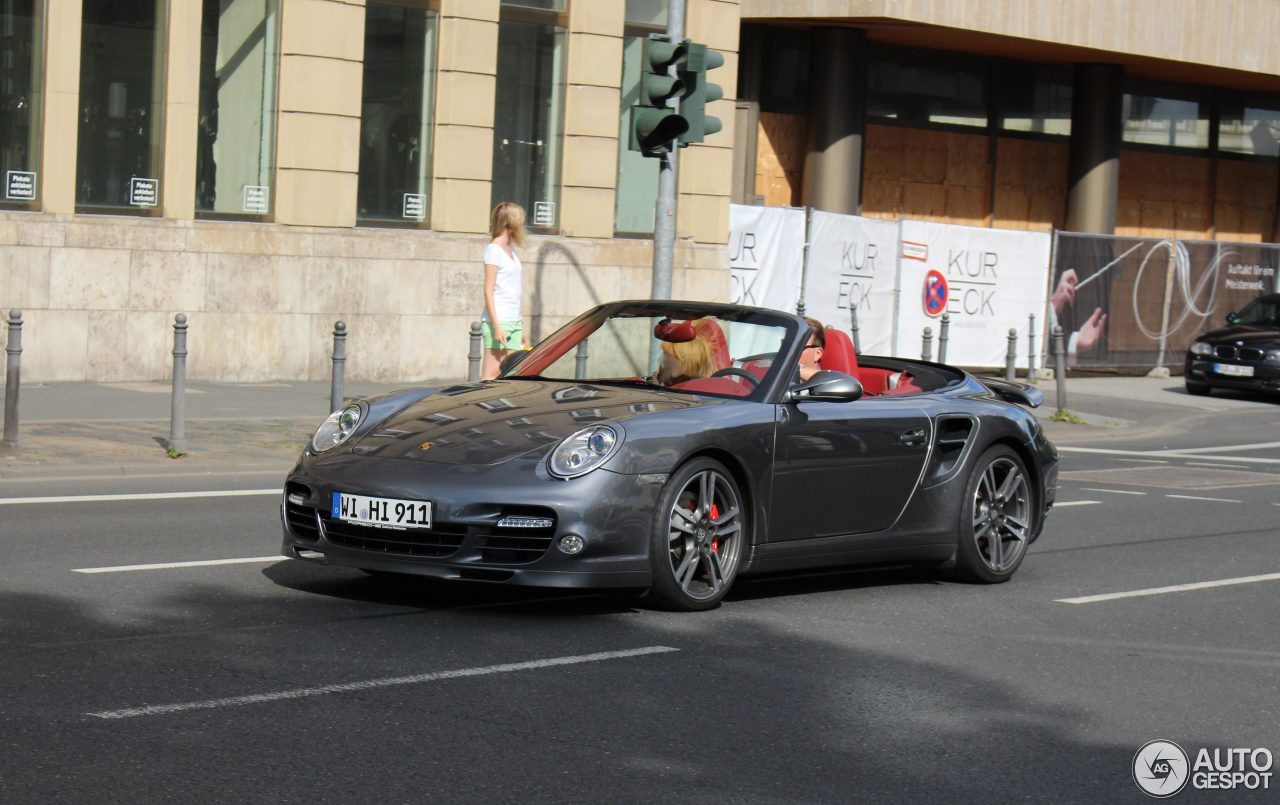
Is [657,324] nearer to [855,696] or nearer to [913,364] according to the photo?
[913,364]

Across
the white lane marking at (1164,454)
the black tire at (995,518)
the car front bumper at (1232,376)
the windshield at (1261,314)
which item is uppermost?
the windshield at (1261,314)

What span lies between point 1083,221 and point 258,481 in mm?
25642

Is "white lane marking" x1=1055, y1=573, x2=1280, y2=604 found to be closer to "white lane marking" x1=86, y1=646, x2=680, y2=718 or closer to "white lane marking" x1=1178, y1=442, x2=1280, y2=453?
"white lane marking" x1=86, y1=646, x2=680, y2=718

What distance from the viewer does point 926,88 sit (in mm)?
34062

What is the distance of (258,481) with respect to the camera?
41.5ft

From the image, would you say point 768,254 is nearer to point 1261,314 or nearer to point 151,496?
point 1261,314

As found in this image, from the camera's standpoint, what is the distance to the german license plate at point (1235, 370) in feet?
86.0

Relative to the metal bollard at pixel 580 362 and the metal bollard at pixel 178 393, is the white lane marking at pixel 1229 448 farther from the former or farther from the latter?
the metal bollard at pixel 580 362

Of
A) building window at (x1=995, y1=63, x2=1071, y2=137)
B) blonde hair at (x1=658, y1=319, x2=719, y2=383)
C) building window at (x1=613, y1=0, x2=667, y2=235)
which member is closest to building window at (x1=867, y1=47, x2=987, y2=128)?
building window at (x1=995, y1=63, x2=1071, y2=137)

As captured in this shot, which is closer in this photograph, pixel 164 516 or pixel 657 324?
pixel 657 324

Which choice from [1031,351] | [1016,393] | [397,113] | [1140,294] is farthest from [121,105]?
[1140,294]

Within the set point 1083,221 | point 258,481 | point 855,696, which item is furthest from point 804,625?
point 1083,221

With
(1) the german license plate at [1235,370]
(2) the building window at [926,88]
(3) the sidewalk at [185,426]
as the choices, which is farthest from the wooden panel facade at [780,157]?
(3) the sidewalk at [185,426]

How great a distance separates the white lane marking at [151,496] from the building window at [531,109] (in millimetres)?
11407
